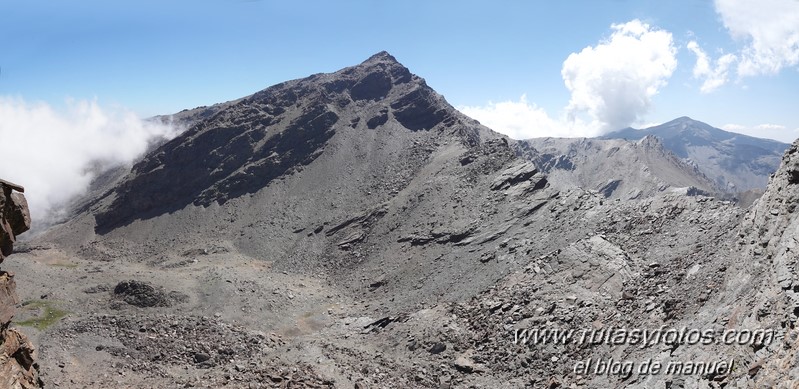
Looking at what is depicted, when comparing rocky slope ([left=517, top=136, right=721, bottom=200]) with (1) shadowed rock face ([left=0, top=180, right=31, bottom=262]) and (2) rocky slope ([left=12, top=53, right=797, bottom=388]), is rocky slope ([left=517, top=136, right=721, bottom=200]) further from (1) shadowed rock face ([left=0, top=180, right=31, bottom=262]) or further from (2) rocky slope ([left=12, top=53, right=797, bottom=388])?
(1) shadowed rock face ([left=0, top=180, right=31, bottom=262])

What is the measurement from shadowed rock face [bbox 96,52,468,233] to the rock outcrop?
234ft

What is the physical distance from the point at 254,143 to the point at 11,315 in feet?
282

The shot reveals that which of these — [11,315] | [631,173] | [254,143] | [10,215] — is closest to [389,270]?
[11,315]

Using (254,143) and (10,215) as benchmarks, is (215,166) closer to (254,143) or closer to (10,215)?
(254,143)

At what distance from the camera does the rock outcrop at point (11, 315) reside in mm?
15602

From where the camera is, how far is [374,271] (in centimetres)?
5741

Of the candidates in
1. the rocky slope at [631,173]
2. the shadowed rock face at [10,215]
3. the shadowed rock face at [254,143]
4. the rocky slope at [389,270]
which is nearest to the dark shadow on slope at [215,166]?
the shadowed rock face at [254,143]

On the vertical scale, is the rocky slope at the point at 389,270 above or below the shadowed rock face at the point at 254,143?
below

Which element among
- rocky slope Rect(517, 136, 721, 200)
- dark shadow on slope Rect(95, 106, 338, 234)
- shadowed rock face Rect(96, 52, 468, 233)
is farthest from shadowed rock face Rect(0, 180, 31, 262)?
rocky slope Rect(517, 136, 721, 200)

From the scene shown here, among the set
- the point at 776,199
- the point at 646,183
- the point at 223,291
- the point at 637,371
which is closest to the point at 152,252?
the point at 223,291

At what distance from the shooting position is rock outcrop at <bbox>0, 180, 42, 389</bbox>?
1560 centimetres

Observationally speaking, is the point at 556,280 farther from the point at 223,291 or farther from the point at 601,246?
the point at 223,291

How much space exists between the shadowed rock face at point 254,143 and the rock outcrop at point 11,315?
7139 centimetres

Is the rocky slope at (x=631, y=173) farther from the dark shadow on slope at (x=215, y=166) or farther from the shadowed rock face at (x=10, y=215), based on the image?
the shadowed rock face at (x=10, y=215)
